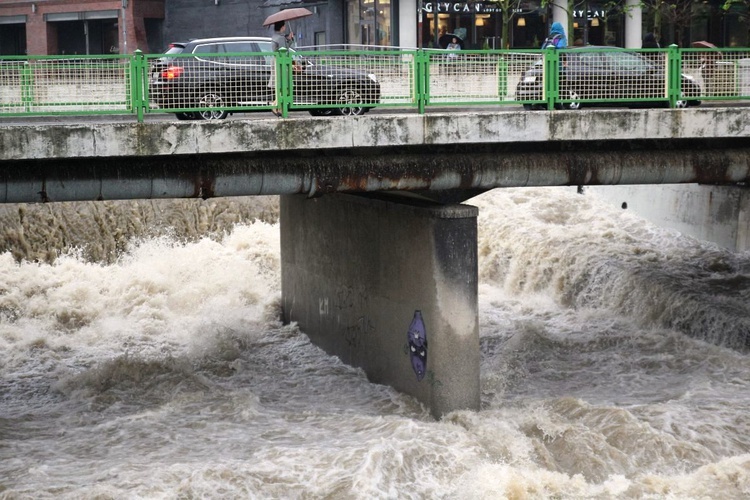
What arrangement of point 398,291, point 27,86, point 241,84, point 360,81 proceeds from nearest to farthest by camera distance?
point 27,86 → point 241,84 → point 360,81 → point 398,291

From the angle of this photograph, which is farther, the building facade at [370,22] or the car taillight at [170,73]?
the building facade at [370,22]

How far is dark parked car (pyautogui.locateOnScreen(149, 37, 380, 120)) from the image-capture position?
1520cm

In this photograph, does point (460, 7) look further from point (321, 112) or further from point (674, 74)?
point (321, 112)

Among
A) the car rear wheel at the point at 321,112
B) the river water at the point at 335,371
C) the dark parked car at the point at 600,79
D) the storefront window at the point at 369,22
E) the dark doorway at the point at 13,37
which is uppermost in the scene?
the dark doorway at the point at 13,37

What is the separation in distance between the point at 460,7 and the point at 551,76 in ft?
86.8

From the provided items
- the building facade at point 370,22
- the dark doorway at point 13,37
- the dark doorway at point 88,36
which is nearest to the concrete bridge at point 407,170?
the building facade at point 370,22

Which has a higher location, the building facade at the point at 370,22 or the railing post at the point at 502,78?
the building facade at the point at 370,22

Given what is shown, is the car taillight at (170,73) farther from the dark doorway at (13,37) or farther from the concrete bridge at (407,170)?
the dark doorway at (13,37)

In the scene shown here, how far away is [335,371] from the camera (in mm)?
20062

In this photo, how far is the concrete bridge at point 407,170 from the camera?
14.6m

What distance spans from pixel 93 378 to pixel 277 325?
5358 mm

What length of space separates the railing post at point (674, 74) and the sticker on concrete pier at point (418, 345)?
484cm

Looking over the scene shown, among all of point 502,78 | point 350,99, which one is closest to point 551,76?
point 502,78

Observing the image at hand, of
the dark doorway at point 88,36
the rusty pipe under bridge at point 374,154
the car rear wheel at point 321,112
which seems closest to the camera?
the rusty pipe under bridge at point 374,154
